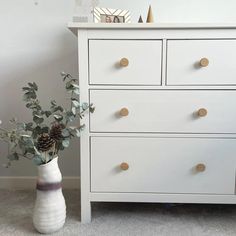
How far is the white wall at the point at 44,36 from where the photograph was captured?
1.52 m

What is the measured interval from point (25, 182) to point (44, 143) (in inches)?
24.7

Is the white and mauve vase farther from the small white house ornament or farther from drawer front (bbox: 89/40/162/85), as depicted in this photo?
the small white house ornament

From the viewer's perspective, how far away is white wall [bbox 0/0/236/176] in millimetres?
1524

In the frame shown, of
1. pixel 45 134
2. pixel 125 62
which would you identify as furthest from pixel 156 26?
pixel 45 134

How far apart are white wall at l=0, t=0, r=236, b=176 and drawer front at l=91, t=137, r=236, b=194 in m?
0.56

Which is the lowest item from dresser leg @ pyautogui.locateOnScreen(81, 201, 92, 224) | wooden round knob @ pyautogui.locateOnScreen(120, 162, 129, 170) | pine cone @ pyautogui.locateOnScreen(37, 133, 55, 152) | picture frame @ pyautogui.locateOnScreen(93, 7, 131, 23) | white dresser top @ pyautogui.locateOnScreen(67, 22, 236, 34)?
dresser leg @ pyautogui.locateOnScreen(81, 201, 92, 224)

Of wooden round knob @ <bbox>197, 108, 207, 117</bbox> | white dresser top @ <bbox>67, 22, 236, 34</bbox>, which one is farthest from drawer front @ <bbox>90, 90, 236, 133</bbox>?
white dresser top @ <bbox>67, 22, 236, 34</bbox>

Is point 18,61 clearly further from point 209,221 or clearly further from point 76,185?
point 209,221

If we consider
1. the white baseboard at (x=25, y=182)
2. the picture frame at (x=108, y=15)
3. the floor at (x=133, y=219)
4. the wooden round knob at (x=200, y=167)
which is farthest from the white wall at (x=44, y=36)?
the wooden round knob at (x=200, y=167)

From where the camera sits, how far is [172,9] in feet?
5.01


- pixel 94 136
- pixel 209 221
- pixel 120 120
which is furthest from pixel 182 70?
pixel 209 221

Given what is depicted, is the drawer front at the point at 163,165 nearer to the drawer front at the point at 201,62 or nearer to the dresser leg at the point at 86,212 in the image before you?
the dresser leg at the point at 86,212

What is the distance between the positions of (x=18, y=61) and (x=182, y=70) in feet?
3.06

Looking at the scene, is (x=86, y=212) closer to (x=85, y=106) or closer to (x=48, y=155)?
(x=48, y=155)
